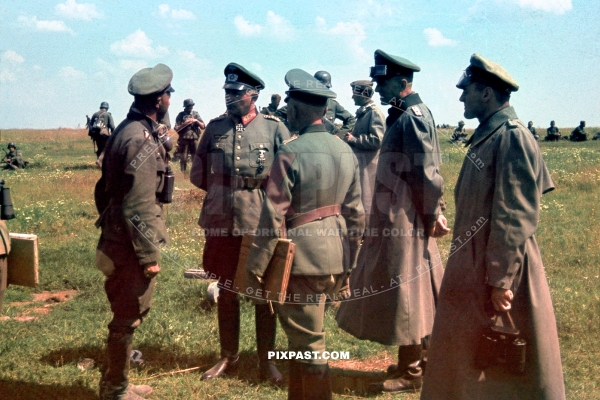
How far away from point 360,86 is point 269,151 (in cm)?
323

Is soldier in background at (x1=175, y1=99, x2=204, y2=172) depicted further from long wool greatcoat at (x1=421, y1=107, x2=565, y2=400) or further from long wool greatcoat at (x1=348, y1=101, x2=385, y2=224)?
long wool greatcoat at (x1=421, y1=107, x2=565, y2=400)

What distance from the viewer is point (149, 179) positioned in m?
3.99

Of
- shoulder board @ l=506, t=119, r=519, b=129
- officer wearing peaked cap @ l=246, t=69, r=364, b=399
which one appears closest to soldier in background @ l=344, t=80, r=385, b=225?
officer wearing peaked cap @ l=246, t=69, r=364, b=399

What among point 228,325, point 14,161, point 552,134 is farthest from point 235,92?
point 552,134

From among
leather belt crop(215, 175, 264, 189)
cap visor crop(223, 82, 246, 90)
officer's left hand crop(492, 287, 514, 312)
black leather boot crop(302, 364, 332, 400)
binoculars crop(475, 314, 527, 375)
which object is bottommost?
black leather boot crop(302, 364, 332, 400)

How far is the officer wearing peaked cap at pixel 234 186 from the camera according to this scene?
188 inches

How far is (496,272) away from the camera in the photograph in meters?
3.11

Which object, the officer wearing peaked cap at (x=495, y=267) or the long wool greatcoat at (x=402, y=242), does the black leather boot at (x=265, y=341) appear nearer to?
the long wool greatcoat at (x=402, y=242)

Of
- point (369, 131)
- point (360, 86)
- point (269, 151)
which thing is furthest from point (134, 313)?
point (360, 86)

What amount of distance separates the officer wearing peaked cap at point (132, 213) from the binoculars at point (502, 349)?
1991 millimetres

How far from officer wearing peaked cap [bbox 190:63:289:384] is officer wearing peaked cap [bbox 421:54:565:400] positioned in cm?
176

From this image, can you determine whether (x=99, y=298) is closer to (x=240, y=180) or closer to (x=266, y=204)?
(x=240, y=180)

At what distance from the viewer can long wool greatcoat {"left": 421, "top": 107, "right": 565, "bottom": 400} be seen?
3.10 m

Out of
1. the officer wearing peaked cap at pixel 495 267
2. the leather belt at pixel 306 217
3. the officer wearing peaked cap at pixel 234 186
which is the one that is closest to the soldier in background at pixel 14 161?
the officer wearing peaked cap at pixel 234 186
